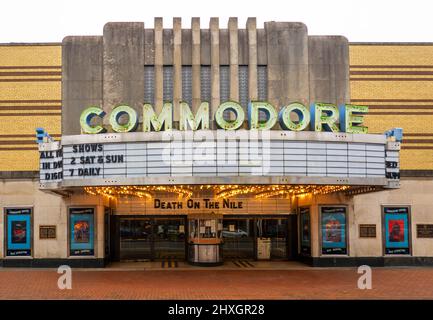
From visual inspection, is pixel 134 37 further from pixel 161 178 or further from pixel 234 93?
Result: pixel 161 178

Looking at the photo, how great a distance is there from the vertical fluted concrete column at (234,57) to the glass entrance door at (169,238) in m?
7.31

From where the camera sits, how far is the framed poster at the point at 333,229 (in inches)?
1057

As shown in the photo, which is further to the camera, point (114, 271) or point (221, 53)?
point (221, 53)

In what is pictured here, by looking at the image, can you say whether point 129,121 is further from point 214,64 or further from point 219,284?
point 214,64

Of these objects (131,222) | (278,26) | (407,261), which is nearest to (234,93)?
(278,26)

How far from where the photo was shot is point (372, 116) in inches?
1077

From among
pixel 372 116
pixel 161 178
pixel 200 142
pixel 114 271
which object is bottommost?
pixel 114 271

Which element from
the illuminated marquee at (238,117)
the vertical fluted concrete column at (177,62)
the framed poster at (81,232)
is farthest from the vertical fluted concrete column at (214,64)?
the framed poster at (81,232)

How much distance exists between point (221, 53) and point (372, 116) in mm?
7731

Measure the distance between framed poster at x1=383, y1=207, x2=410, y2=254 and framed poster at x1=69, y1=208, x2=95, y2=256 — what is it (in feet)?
44.7

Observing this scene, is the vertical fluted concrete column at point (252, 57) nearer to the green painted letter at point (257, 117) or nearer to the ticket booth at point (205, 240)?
the green painted letter at point (257, 117)

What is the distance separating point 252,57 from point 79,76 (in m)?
8.18

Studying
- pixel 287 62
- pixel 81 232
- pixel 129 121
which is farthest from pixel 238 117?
pixel 81 232

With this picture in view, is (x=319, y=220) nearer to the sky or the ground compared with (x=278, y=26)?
nearer to the ground
